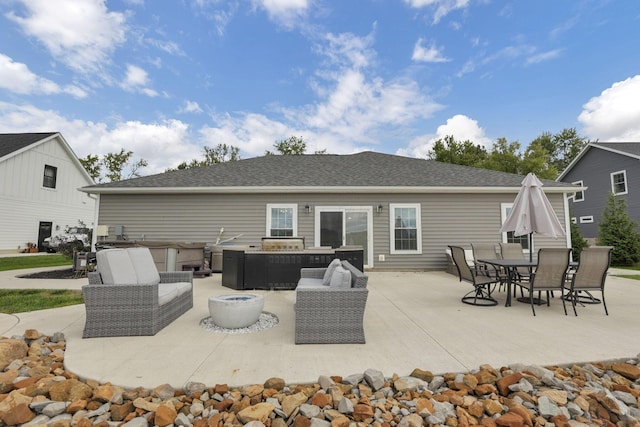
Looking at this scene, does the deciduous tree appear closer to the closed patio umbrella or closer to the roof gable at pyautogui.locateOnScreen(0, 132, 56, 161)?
the roof gable at pyautogui.locateOnScreen(0, 132, 56, 161)

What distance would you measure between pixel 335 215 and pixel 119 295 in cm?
634

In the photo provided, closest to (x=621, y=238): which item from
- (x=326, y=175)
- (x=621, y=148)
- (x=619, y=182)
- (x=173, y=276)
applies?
(x=619, y=182)

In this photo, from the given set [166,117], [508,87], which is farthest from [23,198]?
[508,87]

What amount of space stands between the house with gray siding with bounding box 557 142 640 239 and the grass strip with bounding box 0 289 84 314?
18.3m

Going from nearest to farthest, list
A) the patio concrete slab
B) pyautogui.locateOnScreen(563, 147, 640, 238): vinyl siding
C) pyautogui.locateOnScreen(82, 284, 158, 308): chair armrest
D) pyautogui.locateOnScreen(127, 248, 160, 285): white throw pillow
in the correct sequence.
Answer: the patio concrete slab
pyautogui.locateOnScreen(82, 284, 158, 308): chair armrest
pyautogui.locateOnScreen(127, 248, 160, 285): white throw pillow
pyautogui.locateOnScreen(563, 147, 640, 238): vinyl siding

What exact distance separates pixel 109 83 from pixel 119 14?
3.81 meters

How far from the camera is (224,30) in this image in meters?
9.52

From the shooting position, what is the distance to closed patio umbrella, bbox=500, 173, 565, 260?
456cm

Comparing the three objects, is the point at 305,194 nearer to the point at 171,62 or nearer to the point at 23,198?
the point at 171,62

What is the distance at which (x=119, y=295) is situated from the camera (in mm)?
3168

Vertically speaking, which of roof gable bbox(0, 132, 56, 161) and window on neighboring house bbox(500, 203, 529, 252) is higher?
roof gable bbox(0, 132, 56, 161)

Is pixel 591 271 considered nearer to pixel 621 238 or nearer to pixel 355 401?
pixel 355 401

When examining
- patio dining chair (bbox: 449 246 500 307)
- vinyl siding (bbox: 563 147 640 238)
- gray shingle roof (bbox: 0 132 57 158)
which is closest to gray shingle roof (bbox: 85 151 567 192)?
patio dining chair (bbox: 449 246 500 307)

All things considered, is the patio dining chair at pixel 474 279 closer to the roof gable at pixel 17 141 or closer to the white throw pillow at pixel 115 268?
the white throw pillow at pixel 115 268
